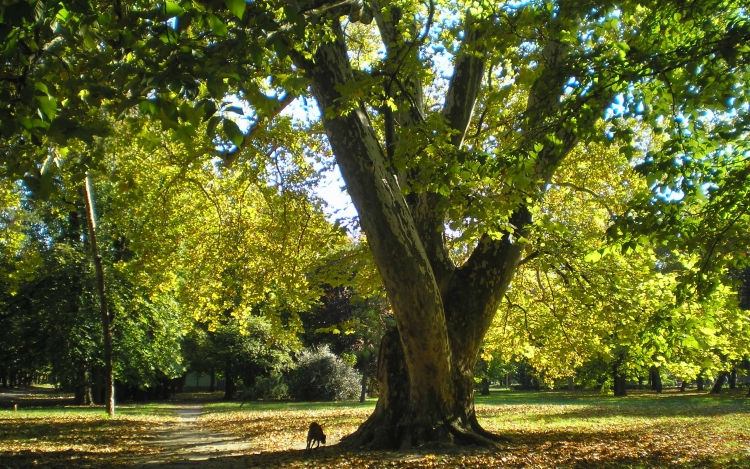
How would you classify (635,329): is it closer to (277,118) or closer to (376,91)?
(376,91)

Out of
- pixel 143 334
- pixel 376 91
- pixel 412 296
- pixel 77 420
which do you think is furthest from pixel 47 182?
pixel 143 334

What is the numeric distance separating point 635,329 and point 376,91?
22.5 feet

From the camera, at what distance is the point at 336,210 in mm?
12781

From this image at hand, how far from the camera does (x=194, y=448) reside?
1057 centimetres

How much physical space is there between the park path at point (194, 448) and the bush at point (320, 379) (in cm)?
1713

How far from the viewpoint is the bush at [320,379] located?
3209 centimetres

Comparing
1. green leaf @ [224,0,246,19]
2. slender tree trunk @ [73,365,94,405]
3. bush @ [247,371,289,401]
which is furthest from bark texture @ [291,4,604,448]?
bush @ [247,371,289,401]

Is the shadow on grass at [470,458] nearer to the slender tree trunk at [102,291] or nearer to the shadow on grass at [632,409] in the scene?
the shadow on grass at [632,409]

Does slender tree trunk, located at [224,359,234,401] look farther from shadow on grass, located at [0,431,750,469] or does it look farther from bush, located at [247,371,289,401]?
shadow on grass, located at [0,431,750,469]

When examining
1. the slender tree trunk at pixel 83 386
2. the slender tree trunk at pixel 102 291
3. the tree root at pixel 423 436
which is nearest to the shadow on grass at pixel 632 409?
the tree root at pixel 423 436

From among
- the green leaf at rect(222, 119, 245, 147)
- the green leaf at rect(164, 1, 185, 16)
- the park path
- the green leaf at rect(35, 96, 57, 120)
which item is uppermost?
the green leaf at rect(164, 1, 185, 16)

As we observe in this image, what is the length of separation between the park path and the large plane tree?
244cm

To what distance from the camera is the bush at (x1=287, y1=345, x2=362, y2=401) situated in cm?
3209

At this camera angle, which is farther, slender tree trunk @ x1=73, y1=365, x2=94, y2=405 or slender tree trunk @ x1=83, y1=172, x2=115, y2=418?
slender tree trunk @ x1=73, y1=365, x2=94, y2=405
